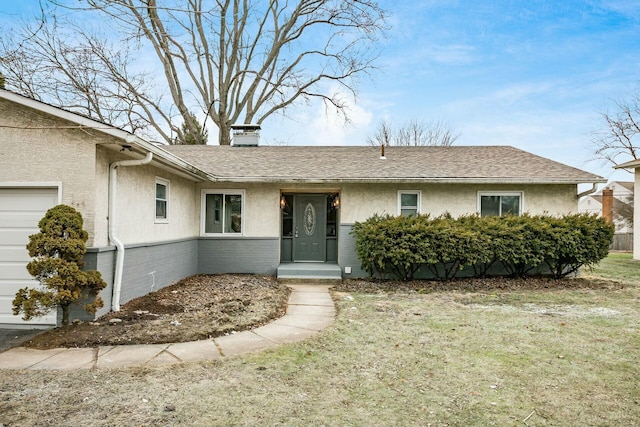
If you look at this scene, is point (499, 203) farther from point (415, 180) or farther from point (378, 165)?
point (378, 165)

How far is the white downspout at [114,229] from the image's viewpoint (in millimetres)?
5949

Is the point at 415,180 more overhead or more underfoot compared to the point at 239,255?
more overhead

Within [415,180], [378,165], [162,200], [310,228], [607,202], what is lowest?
[310,228]

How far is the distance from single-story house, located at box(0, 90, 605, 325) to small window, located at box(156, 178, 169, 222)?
34mm

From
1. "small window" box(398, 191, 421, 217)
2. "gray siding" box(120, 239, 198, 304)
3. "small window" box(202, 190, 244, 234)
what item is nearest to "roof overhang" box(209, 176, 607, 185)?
"small window" box(398, 191, 421, 217)

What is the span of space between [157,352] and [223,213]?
21.0 ft

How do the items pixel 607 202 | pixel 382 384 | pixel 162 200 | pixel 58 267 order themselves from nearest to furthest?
pixel 382 384, pixel 58 267, pixel 162 200, pixel 607 202

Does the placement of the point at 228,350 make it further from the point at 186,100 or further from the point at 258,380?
the point at 186,100

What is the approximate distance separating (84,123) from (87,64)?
13618 millimetres

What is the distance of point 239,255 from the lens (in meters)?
10.3

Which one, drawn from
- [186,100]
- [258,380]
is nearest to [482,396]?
[258,380]

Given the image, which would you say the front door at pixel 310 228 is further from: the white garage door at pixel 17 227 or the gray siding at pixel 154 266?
the white garage door at pixel 17 227

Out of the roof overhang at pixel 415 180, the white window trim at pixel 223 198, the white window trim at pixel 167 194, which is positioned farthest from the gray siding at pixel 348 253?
the white window trim at pixel 167 194

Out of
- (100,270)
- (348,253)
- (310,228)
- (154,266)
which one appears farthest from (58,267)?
(310,228)
